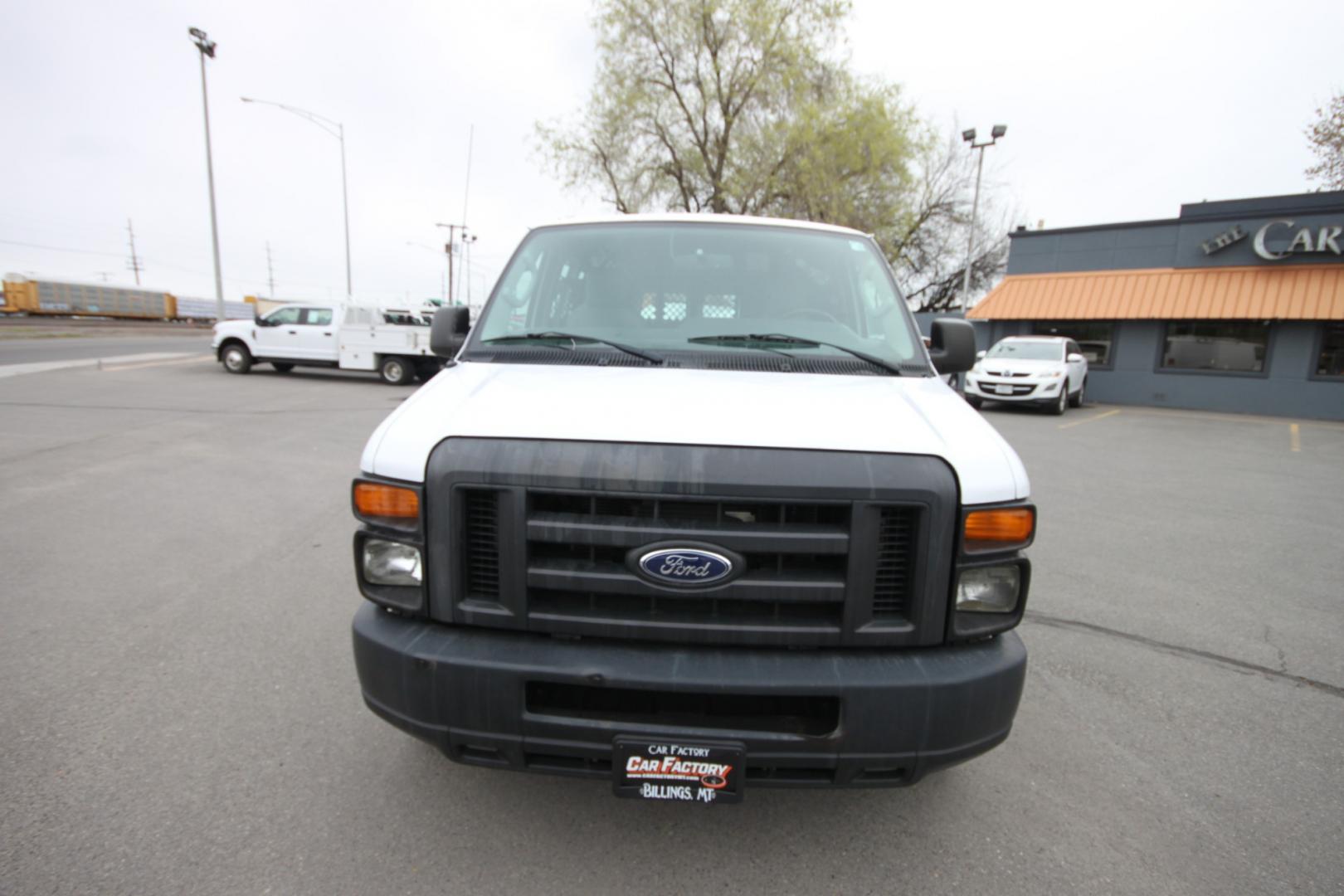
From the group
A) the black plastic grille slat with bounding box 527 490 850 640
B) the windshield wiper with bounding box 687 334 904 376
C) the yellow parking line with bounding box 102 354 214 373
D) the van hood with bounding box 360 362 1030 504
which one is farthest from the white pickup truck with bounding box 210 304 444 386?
the black plastic grille slat with bounding box 527 490 850 640

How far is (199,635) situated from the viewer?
11.5 ft

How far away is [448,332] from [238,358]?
57.8ft

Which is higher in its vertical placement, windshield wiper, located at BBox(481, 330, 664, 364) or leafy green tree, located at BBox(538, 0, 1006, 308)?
leafy green tree, located at BBox(538, 0, 1006, 308)

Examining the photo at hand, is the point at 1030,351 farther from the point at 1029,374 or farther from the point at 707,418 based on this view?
the point at 707,418

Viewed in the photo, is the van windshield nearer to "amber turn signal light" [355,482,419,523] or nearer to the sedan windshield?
"amber turn signal light" [355,482,419,523]

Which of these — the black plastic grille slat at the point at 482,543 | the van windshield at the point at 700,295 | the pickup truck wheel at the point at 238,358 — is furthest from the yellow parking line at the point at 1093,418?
the pickup truck wheel at the point at 238,358

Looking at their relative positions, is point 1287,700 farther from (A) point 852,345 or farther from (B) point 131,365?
(B) point 131,365

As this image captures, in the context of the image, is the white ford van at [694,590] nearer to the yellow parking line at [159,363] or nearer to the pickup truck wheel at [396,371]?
the pickup truck wheel at [396,371]

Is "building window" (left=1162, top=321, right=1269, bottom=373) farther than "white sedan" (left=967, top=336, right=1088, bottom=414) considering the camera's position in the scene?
Yes

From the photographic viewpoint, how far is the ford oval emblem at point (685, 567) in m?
1.84

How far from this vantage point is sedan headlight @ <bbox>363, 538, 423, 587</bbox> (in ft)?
6.48

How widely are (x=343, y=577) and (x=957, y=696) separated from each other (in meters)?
3.79

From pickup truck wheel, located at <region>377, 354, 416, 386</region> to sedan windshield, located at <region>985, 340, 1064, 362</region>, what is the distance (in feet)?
45.9

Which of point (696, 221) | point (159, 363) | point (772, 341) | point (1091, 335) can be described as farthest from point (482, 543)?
point (1091, 335)
